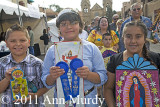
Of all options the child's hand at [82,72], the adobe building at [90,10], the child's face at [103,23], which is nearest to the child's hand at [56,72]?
the child's hand at [82,72]

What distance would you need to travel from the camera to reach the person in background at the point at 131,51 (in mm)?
1299

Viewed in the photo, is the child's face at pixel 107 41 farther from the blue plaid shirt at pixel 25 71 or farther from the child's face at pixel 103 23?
the blue plaid shirt at pixel 25 71

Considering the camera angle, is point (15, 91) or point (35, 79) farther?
point (35, 79)

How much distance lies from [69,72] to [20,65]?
61 centimetres

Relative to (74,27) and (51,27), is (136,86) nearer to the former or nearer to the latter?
(74,27)

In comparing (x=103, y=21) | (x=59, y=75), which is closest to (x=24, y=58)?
(x=59, y=75)

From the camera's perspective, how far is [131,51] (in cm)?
132

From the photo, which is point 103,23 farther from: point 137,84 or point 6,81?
point 6,81

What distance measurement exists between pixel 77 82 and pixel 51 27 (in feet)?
31.6

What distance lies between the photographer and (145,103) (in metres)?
1.23

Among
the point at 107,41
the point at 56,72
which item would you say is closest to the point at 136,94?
the point at 56,72

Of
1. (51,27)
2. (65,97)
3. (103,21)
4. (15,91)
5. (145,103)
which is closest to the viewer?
(145,103)

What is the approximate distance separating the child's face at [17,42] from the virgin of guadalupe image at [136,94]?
1.13m

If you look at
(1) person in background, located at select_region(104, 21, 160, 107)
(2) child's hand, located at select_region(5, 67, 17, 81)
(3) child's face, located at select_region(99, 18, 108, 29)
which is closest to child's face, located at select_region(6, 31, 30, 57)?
(2) child's hand, located at select_region(5, 67, 17, 81)
